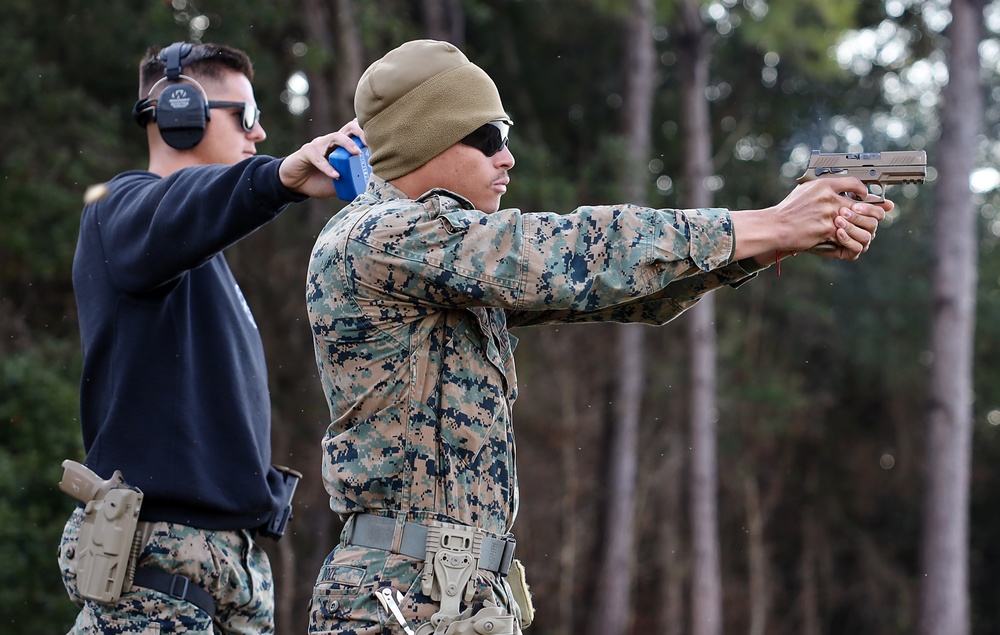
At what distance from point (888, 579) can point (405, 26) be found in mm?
12548

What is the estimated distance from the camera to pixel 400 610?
2.64m

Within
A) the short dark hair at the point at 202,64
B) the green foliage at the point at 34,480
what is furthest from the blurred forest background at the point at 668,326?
the short dark hair at the point at 202,64

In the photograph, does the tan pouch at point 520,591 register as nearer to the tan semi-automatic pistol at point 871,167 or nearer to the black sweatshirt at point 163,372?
the black sweatshirt at point 163,372

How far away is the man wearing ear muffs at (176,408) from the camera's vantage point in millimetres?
3285

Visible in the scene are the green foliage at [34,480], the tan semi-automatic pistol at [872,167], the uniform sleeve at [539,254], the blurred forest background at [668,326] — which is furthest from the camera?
the blurred forest background at [668,326]

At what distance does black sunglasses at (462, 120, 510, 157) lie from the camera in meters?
2.90

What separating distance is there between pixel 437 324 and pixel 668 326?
1606 cm

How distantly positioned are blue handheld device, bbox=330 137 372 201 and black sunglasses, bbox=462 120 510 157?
0.35 m

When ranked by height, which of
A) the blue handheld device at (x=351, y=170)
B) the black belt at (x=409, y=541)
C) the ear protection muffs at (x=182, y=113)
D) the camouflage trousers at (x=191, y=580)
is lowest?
the camouflage trousers at (x=191, y=580)

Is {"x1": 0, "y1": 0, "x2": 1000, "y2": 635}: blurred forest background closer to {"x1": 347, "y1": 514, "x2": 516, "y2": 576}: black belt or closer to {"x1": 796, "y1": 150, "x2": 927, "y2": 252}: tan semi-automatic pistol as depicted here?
{"x1": 347, "y1": 514, "x2": 516, "y2": 576}: black belt

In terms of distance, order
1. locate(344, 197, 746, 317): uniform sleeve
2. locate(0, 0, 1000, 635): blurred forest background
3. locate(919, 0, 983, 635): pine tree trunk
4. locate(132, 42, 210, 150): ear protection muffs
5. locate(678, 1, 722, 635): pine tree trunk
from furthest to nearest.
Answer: locate(678, 1, 722, 635): pine tree trunk < locate(919, 0, 983, 635): pine tree trunk < locate(0, 0, 1000, 635): blurred forest background < locate(132, 42, 210, 150): ear protection muffs < locate(344, 197, 746, 317): uniform sleeve

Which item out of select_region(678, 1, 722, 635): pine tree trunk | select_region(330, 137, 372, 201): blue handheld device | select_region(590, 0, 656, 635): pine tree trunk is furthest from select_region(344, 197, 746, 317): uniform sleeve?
select_region(678, 1, 722, 635): pine tree trunk

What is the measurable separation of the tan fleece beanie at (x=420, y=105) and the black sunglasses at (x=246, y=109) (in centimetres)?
118

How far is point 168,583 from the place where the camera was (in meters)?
3.44
